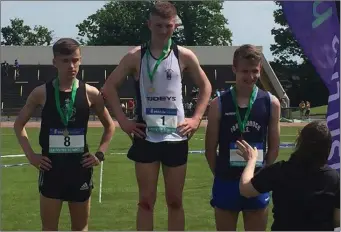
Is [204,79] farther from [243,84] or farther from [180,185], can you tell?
[180,185]

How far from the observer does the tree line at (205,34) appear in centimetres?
6625

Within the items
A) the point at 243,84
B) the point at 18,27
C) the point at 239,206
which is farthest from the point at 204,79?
the point at 18,27

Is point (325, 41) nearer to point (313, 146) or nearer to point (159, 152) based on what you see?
point (313, 146)

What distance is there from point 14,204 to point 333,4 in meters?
6.15

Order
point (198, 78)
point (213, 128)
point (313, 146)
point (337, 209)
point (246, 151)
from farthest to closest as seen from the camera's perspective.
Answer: point (198, 78)
point (213, 128)
point (246, 151)
point (337, 209)
point (313, 146)

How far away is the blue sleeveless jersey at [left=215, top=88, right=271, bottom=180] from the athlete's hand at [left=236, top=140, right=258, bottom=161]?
0.52 ft

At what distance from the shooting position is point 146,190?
546 centimetres

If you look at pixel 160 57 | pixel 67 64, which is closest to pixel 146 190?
pixel 160 57

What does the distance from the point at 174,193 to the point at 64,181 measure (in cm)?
96

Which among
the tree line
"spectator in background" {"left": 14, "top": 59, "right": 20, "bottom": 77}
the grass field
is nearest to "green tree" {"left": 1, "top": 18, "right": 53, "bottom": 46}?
the tree line

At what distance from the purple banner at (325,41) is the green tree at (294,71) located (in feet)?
183

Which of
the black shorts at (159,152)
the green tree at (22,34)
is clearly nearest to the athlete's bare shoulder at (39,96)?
the black shorts at (159,152)

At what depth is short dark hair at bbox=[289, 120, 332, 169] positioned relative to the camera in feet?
14.1

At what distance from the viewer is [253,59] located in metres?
5.20
